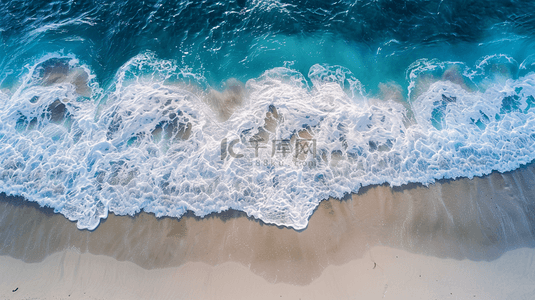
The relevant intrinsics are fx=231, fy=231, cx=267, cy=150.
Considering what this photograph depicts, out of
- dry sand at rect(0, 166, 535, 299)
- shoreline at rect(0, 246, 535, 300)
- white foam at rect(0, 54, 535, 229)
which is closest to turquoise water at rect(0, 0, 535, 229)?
white foam at rect(0, 54, 535, 229)

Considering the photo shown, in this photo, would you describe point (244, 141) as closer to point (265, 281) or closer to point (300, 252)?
→ point (300, 252)

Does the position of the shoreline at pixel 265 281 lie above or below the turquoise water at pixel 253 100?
below

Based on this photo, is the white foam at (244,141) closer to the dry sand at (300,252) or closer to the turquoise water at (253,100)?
the turquoise water at (253,100)

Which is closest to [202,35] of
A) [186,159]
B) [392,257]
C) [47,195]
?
[186,159]

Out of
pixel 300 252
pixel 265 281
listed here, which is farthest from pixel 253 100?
pixel 265 281

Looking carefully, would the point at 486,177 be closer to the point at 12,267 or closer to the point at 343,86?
the point at 343,86

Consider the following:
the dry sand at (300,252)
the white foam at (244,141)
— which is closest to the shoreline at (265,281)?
the dry sand at (300,252)
